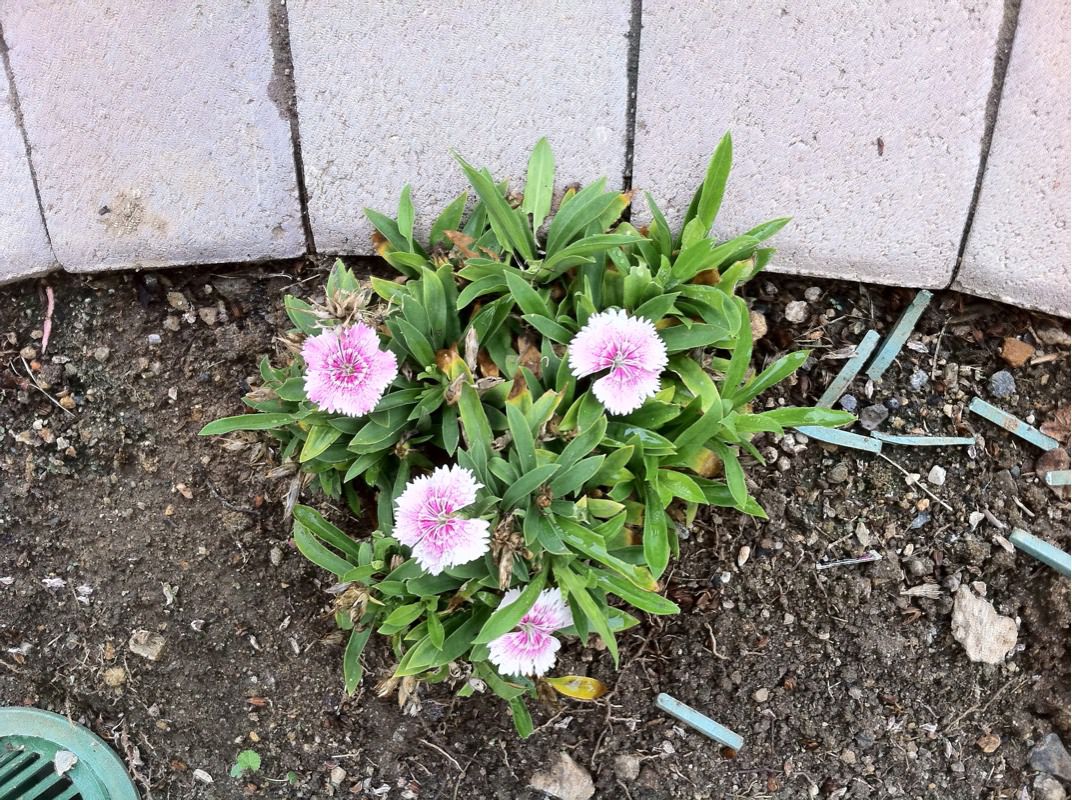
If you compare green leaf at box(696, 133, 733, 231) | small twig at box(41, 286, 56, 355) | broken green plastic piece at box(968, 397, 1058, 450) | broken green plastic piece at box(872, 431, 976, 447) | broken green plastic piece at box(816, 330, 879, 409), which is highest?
green leaf at box(696, 133, 733, 231)

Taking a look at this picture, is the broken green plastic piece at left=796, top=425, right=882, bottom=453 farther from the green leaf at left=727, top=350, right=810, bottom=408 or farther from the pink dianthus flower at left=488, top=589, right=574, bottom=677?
the pink dianthus flower at left=488, top=589, right=574, bottom=677

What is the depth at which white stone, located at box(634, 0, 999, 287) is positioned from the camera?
197 centimetres

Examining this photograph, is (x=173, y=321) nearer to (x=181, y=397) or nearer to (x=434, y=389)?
(x=181, y=397)

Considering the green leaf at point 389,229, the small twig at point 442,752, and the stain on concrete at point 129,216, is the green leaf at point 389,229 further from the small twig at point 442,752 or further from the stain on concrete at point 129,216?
Result: the small twig at point 442,752

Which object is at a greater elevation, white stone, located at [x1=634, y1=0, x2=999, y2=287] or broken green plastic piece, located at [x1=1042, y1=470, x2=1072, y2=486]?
white stone, located at [x1=634, y1=0, x2=999, y2=287]

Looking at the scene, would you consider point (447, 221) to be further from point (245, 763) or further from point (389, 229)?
point (245, 763)

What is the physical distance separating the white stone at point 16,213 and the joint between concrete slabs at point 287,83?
26.1 inches

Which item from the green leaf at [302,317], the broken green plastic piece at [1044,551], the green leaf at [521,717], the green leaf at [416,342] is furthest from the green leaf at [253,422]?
the broken green plastic piece at [1044,551]

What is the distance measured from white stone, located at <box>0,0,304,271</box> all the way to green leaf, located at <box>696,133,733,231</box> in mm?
1002

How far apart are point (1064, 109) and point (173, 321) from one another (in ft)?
7.43

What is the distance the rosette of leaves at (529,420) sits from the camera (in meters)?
1.61

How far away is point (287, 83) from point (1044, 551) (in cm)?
225

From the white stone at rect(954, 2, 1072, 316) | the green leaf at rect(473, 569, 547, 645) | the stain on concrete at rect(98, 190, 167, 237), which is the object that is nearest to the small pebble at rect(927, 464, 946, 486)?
the white stone at rect(954, 2, 1072, 316)

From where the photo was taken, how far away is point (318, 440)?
1.70 m
